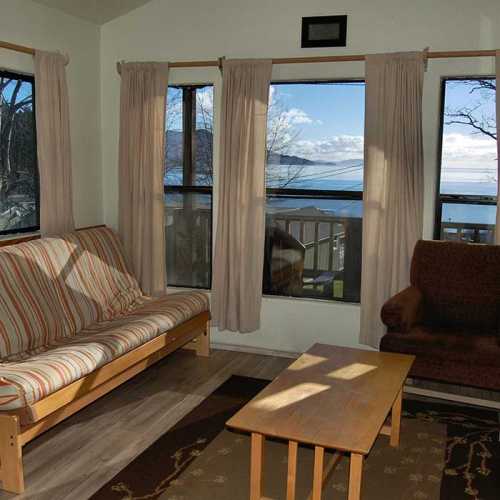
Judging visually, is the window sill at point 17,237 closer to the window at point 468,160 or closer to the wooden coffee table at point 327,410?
the wooden coffee table at point 327,410

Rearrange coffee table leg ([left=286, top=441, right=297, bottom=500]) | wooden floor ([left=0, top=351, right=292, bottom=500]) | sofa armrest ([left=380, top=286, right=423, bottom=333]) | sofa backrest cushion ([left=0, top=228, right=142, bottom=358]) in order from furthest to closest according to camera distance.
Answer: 1. sofa armrest ([left=380, top=286, right=423, bottom=333])
2. sofa backrest cushion ([left=0, top=228, right=142, bottom=358])
3. wooden floor ([left=0, top=351, right=292, bottom=500])
4. coffee table leg ([left=286, top=441, right=297, bottom=500])

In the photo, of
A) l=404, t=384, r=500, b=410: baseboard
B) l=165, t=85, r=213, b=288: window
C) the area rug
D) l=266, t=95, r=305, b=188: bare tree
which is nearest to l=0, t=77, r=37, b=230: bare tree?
l=165, t=85, r=213, b=288: window

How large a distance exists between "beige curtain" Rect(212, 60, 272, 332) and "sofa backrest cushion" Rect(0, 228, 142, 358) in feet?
2.19

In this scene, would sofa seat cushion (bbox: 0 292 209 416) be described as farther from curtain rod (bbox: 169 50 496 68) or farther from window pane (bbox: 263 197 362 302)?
curtain rod (bbox: 169 50 496 68)

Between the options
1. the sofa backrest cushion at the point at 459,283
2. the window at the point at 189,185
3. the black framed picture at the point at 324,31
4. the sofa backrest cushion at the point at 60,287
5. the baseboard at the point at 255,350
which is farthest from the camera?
the window at the point at 189,185

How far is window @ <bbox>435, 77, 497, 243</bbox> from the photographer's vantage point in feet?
13.3

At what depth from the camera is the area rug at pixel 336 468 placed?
2.66 m

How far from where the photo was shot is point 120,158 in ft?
15.3

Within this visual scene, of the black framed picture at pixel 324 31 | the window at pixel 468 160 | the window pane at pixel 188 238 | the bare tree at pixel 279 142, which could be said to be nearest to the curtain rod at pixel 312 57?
the black framed picture at pixel 324 31

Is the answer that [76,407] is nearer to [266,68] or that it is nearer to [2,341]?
[2,341]

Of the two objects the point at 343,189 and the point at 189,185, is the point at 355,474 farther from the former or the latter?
the point at 189,185

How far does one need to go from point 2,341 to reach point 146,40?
258cm

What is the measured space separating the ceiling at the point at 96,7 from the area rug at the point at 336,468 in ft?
9.41

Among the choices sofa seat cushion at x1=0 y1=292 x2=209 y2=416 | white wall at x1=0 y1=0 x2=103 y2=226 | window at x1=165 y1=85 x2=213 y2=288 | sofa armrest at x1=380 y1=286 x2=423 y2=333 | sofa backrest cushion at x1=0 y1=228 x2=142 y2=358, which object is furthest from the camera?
window at x1=165 y1=85 x2=213 y2=288
